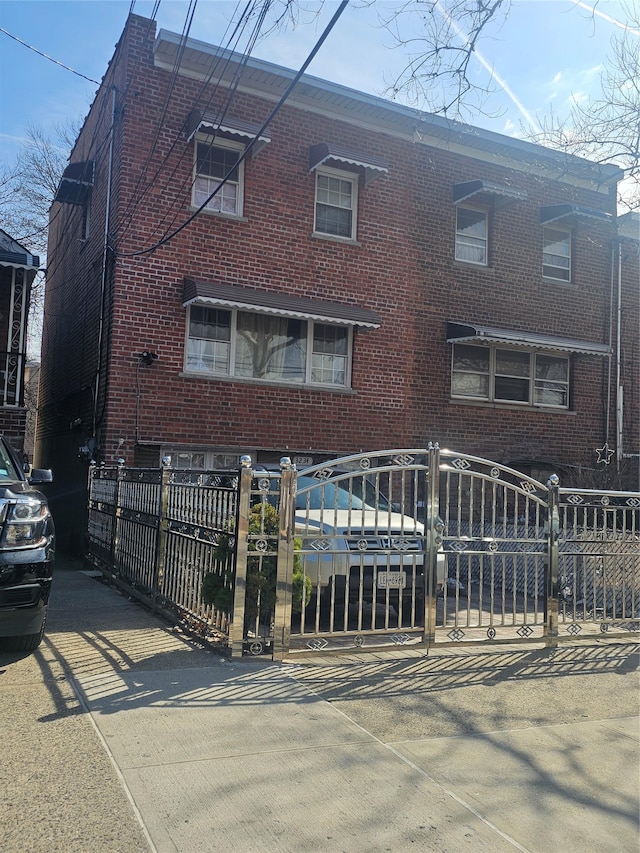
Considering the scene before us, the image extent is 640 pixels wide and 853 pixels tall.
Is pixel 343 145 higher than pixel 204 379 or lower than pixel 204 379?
higher

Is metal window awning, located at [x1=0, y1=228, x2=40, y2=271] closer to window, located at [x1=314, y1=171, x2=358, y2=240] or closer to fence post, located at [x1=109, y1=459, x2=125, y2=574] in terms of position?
fence post, located at [x1=109, y1=459, x2=125, y2=574]

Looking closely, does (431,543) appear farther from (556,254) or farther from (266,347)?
(556,254)

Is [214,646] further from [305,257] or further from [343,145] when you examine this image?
[343,145]

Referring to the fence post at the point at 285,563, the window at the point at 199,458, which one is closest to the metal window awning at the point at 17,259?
the window at the point at 199,458

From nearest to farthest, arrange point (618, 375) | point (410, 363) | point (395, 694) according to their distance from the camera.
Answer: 1. point (395, 694)
2. point (410, 363)
3. point (618, 375)

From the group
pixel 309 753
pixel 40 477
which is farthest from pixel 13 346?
pixel 309 753

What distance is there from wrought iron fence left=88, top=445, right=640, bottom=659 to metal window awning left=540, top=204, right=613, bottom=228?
922 cm

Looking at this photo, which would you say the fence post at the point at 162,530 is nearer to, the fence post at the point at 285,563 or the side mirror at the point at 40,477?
the side mirror at the point at 40,477

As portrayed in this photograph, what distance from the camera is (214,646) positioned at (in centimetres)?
603

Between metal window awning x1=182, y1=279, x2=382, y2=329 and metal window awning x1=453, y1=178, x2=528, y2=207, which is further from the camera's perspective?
metal window awning x1=453, y1=178, x2=528, y2=207

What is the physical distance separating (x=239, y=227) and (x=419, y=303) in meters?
4.01

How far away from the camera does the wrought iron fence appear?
584 cm

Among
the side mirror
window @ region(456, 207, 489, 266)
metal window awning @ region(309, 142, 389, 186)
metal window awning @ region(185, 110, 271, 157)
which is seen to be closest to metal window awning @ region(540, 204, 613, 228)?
window @ region(456, 207, 489, 266)

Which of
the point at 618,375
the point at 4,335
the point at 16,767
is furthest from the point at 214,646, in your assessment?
the point at 618,375
